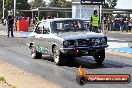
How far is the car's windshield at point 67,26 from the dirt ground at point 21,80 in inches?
100

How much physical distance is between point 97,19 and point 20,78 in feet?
41.0

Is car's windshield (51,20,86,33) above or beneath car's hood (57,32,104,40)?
above

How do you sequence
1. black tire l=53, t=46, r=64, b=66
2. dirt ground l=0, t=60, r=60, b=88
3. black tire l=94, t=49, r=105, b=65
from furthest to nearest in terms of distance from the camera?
black tire l=94, t=49, r=105, b=65, black tire l=53, t=46, r=64, b=66, dirt ground l=0, t=60, r=60, b=88

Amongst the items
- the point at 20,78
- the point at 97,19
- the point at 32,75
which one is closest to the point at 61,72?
the point at 32,75

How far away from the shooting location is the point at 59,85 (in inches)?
402

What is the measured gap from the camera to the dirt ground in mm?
9894

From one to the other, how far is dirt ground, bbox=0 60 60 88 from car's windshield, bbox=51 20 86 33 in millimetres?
2543

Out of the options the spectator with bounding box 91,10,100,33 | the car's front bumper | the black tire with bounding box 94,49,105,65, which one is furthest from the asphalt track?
the spectator with bounding box 91,10,100,33

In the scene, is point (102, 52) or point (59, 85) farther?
point (102, 52)

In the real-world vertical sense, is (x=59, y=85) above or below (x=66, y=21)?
below

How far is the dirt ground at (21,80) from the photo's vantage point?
989 cm

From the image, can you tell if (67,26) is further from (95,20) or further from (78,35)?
(95,20)

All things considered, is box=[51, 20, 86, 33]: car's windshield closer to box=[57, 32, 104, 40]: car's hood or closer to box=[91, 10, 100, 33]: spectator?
box=[57, 32, 104, 40]: car's hood

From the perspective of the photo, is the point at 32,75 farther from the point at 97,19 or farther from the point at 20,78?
the point at 97,19
